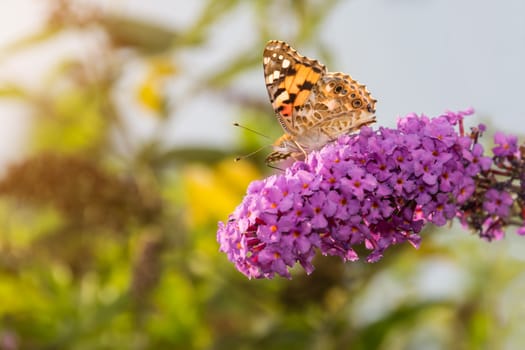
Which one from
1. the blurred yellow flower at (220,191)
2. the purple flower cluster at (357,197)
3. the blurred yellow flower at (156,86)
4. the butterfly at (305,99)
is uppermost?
the blurred yellow flower at (156,86)

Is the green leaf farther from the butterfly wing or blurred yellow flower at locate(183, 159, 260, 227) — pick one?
the butterfly wing

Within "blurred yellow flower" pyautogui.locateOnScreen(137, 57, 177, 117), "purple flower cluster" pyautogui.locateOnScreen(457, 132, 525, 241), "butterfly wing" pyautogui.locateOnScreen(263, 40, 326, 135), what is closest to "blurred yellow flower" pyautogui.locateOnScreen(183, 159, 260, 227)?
"blurred yellow flower" pyautogui.locateOnScreen(137, 57, 177, 117)

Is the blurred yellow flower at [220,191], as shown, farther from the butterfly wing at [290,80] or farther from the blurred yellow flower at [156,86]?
the butterfly wing at [290,80]

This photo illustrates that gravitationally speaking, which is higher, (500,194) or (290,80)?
(290,80)

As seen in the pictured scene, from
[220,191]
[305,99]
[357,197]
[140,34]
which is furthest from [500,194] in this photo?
[220,191]

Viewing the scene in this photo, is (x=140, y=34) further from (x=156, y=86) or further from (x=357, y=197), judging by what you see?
(x=357, y=197)

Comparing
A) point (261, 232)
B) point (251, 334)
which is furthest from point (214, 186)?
point (261, 232)

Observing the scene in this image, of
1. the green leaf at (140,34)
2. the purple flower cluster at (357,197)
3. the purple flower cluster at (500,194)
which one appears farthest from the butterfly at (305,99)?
the green leaf at (140,34)
